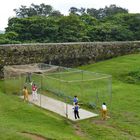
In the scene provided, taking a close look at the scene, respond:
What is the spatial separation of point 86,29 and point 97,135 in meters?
36.9

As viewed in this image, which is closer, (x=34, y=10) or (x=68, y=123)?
(x=68, y=123)

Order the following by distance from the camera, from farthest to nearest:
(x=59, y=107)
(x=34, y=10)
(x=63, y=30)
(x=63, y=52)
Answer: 1. (x=34, y=10)
2. (x=63, y=30)
3. (x=63, y=52)
4. (x=59, y=107)

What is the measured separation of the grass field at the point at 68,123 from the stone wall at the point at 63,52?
796 centimetres

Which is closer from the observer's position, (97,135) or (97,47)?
(97,135)

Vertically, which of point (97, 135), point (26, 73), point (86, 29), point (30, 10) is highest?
point (30, 10)

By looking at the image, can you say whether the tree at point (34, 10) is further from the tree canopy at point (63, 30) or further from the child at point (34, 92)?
the child at point (34, 92)

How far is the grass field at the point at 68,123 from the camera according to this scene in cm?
1852

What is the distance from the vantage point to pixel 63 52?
40375 mm

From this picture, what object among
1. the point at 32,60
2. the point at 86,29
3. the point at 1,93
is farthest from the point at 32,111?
the point at 86,29

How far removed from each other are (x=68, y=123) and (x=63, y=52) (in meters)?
19.2

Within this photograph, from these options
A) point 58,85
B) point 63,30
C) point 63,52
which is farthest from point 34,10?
point 58,85

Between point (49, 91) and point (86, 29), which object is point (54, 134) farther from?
point (86, 29)

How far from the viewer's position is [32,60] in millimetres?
37500

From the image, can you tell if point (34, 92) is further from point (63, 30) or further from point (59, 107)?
point (63, 30)
